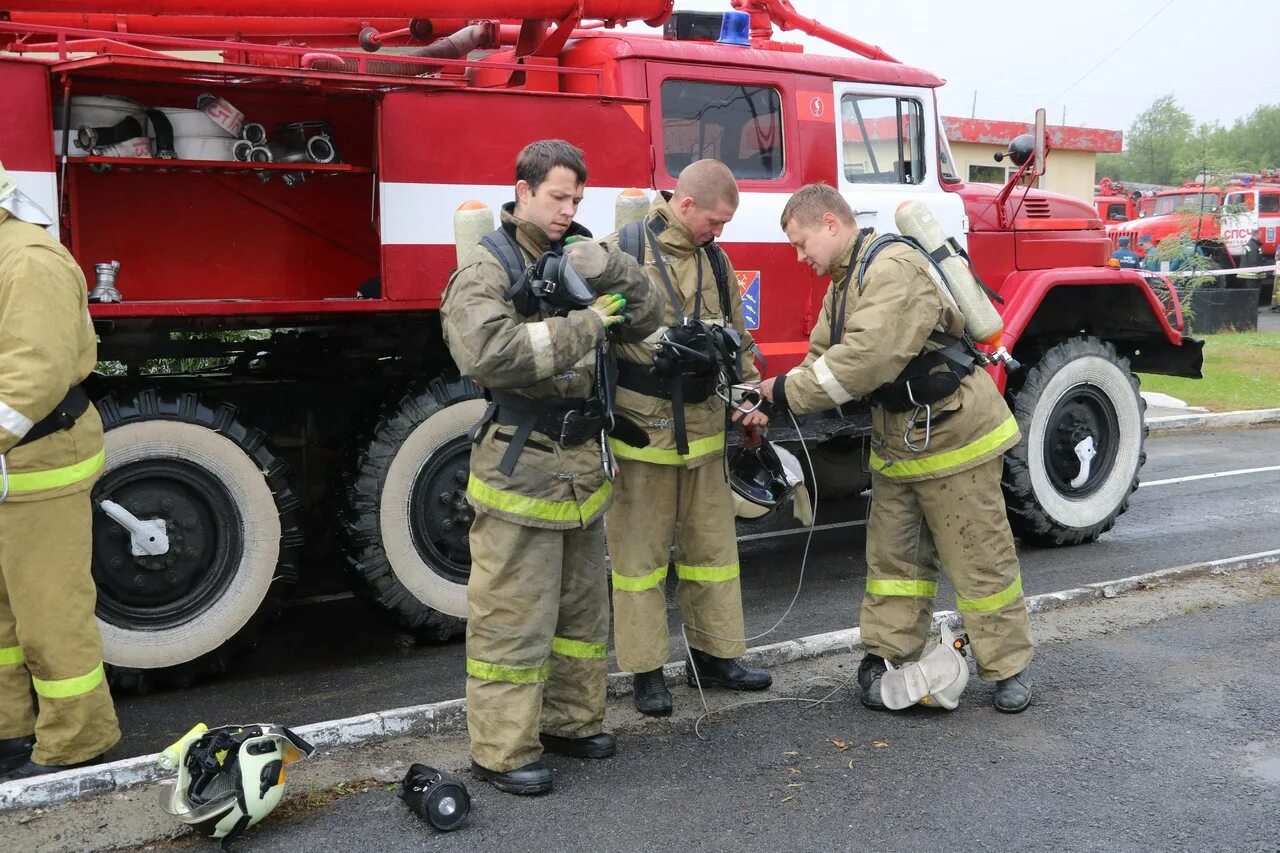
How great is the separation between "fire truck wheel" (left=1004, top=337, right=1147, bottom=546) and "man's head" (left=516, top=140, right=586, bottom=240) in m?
3.76

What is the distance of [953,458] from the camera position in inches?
171

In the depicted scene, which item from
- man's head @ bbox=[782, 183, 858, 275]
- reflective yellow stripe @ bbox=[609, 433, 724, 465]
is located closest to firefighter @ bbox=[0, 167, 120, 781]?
reflective yellow stripe @ bbox=[609, 433, 724, 465]

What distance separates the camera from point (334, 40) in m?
6.00

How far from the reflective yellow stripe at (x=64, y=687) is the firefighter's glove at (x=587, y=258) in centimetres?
197

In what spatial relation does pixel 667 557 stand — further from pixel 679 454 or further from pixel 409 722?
pixel 409 722

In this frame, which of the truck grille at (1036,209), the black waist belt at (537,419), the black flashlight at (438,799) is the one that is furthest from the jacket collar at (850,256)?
the truck grille at (1036,209)

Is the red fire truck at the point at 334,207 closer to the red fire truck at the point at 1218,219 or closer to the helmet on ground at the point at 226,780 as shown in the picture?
the helmet on ground at the point at 226,780

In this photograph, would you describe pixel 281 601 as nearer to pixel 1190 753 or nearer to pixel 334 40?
pixel 334 40

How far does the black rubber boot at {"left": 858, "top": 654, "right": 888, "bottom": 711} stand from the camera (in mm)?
4422

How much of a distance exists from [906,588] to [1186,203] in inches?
1017

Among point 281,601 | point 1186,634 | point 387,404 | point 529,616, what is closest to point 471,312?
point 529,616

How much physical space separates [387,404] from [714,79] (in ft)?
7.35

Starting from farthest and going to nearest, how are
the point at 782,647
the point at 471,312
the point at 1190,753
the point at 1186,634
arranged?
the point at 1186,634
the point at 782,647
the point at 1190,753
the point at 471,312

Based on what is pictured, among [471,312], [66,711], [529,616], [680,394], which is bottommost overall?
[66,711]
